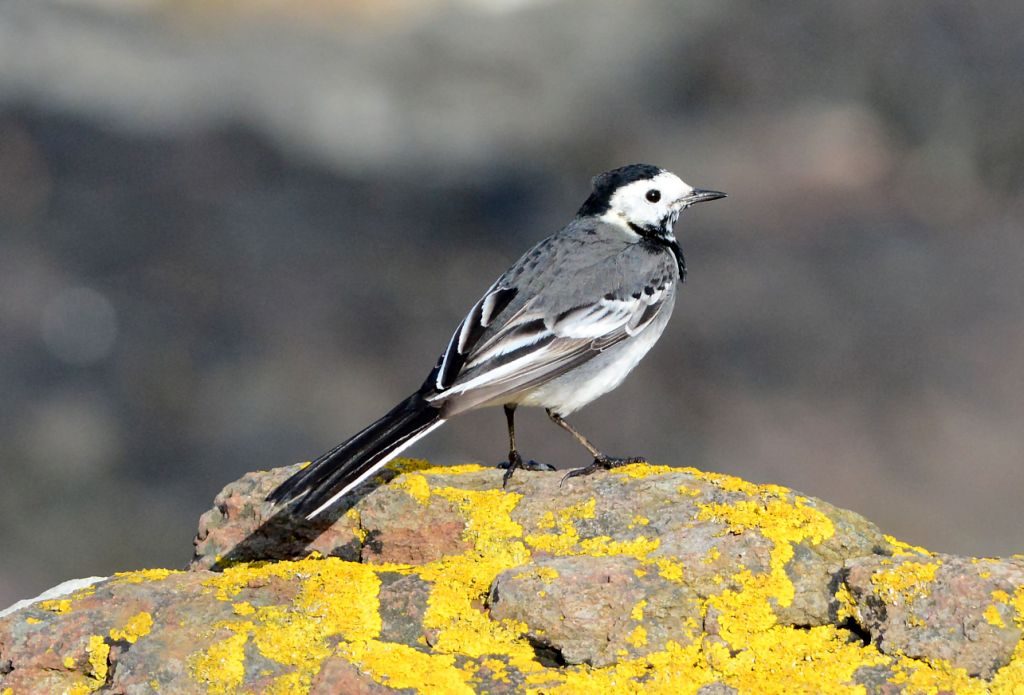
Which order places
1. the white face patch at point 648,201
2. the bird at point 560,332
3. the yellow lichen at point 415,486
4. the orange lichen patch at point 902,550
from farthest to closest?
1. the white face patch at point 648,201
2. the yellow lichen at point 415,486
3. the bird at point 560,332
4. the orange lichen patch at point 902,550

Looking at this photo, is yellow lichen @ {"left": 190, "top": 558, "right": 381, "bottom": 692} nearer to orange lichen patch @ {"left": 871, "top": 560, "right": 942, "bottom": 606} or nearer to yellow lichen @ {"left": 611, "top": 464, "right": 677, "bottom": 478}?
yellow lichen @ {"left": 611, "top": 464, "right": 677, "bottom": 478}

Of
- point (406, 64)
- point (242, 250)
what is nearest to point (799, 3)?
point (406, 64)

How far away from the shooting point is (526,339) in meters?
6.25

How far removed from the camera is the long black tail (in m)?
4.94

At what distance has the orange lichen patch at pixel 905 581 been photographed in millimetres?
4109

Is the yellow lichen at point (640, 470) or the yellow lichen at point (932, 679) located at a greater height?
the yellow lichen at point (640, 470)

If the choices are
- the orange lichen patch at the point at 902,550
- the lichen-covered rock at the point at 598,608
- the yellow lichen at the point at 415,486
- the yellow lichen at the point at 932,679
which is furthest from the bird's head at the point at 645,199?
the yellow lichen at the point at 932,679

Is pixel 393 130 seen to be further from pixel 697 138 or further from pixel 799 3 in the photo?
pixel 799 3

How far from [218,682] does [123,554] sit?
260 inches

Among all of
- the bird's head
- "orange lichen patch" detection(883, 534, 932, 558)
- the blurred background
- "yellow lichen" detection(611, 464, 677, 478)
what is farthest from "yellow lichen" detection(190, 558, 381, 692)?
the blurred background

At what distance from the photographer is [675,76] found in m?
14.8

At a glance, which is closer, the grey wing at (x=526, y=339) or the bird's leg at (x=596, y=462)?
the bird's leg at (x=596, y=462)

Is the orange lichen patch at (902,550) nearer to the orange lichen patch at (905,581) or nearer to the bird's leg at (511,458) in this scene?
the orange lichen patch at (905,581)

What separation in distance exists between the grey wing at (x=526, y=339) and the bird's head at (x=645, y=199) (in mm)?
788
